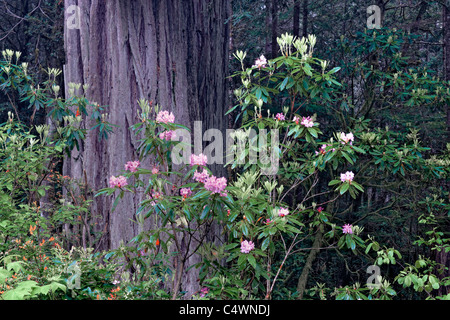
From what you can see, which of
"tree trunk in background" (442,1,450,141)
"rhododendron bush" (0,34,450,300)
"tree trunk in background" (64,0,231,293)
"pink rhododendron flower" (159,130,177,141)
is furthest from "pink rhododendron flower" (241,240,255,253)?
"tree trunk in background" (442,1,450,141)

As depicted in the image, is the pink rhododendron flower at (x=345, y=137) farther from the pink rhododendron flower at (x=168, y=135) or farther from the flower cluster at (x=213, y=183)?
the pink rhododendron flower at (x=168, y=135)

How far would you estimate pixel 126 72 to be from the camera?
360 cm

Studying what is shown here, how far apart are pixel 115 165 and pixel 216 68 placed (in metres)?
1.47

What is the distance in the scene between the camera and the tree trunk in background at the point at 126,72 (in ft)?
11.8

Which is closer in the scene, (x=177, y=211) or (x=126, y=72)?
(x=177, y=211)

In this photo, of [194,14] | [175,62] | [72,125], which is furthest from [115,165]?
[194,14]

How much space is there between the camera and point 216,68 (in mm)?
4414

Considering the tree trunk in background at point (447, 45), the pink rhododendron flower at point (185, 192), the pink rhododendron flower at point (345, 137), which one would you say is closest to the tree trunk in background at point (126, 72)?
the pink rhododendron flower at point (185, 192)

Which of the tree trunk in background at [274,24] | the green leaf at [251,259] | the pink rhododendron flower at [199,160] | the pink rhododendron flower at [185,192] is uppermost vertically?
the tree trunk in background at [274,24]

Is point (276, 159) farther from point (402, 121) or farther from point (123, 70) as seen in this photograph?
point (402, 121)

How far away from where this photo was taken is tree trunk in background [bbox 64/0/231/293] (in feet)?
11.8

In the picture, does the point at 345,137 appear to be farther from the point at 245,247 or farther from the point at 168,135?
the point at 168,135

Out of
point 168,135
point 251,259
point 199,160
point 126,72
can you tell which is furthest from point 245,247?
point 126,72

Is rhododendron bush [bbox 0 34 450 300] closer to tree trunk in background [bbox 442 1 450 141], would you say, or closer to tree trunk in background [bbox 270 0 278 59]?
tree trunk in background [bbox 442 1 450 141]
